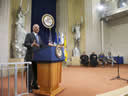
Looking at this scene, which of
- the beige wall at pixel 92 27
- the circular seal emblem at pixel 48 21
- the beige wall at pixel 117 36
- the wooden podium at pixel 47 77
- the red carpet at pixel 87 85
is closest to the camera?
the wooden podium at pixel 47 77

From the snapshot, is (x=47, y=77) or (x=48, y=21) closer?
(x=47, y=77)

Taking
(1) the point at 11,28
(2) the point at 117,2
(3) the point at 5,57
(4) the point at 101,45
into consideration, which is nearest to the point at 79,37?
(4) the point at 101,45

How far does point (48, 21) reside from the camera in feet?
27.5

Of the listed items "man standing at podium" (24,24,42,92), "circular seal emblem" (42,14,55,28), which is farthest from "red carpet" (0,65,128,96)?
"circular seal emblem" (42,14,55,28)

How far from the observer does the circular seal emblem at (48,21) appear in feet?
26.6

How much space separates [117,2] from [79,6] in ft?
9.79

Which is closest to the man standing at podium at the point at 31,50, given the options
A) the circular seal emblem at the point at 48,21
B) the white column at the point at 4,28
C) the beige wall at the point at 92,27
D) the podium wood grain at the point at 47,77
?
the podium wood grain at the point at 47,77

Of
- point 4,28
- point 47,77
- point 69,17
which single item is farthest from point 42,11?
point 47,77

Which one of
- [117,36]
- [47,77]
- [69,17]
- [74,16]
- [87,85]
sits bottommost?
[87,85]

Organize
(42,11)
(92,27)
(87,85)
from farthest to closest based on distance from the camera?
(92,27)
(42,11)
(87,85)

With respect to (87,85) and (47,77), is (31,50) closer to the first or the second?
(47,77)

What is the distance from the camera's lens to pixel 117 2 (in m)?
9.32

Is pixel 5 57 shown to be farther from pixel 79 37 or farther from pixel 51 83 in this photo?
pixel 79 37

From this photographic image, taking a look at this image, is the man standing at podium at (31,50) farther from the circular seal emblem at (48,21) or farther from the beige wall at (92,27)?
the beige wall at (92,27)
